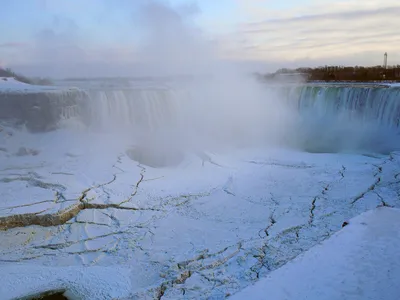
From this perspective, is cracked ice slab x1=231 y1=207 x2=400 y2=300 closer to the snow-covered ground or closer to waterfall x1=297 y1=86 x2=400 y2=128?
the snow-covered ground

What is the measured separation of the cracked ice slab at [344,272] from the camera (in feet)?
8.82

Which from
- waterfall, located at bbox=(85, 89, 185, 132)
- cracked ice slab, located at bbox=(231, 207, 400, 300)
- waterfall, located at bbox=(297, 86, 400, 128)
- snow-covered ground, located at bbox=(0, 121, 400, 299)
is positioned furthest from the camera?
waterfall, located at bbox=(85, 89, 185, 132)

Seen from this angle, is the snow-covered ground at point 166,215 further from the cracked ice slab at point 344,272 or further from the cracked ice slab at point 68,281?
the cracked ice slab at point 344,272

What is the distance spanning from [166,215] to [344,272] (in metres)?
3.13

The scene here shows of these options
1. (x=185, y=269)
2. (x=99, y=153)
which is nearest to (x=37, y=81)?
(x=99, y=153)

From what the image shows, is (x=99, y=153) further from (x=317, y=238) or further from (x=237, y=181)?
(x=317, y=238)

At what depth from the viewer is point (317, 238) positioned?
4.69 meters

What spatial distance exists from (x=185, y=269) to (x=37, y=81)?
46.6 feet

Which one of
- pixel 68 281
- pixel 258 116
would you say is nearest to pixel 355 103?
pixel 258 116

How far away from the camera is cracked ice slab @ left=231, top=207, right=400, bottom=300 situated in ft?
8.82

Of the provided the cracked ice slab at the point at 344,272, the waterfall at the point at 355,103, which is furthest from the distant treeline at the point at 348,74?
the cracked ice slab at the point at 344,272

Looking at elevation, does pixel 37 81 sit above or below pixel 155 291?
above

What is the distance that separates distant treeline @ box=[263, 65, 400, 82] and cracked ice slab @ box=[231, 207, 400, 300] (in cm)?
1451

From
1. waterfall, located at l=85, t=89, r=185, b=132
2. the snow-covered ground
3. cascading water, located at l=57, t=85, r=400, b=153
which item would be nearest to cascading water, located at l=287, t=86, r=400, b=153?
cascading water, located at l=57, t=85, r=400, b=153
